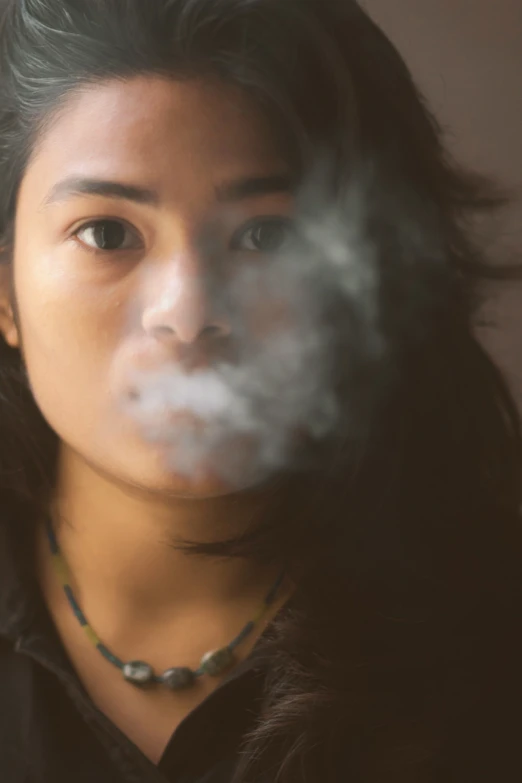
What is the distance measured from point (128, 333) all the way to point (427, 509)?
25 centimetres

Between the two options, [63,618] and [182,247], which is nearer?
[182,247]

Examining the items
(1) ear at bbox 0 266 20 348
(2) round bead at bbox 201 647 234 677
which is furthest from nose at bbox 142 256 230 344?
(2) round bead at bbox 201 647 234 677

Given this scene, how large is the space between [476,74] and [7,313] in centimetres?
38

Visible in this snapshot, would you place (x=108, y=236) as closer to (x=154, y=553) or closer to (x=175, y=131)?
(x=175, y=131)

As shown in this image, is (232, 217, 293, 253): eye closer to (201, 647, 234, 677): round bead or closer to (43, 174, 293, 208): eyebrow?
(43, 174, 293, 208): eyebrow

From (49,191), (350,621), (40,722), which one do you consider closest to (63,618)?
(40,722)

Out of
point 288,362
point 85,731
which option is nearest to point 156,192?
point 288,362

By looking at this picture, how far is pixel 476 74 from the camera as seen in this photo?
659 millimetres

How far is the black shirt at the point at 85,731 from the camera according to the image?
634 mm

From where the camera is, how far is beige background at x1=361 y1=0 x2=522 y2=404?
64 cm

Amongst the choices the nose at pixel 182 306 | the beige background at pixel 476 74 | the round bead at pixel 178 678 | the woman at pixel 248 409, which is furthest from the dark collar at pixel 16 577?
the beige background at pixel 476 74

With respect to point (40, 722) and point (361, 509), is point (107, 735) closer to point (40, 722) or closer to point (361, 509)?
point (40, 722)

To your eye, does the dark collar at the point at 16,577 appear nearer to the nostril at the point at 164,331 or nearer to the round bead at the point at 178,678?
the round bead at the point at 178,678

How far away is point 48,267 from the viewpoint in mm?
618
